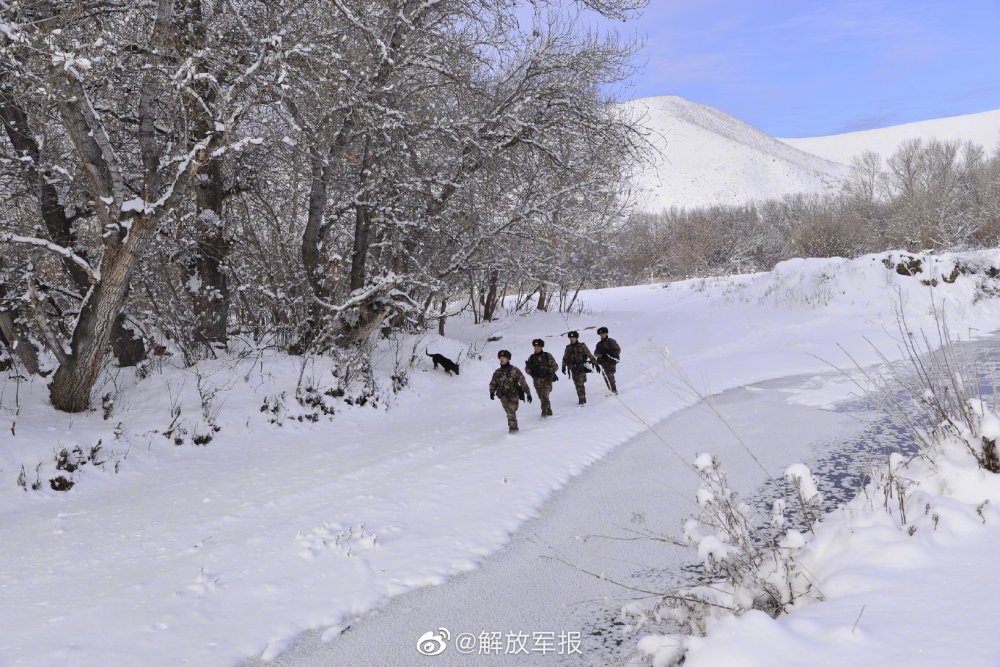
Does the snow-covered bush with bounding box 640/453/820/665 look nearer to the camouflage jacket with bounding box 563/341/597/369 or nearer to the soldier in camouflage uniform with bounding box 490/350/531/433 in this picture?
the soldier in camouflage uniform with bounding box 490/350/531/433

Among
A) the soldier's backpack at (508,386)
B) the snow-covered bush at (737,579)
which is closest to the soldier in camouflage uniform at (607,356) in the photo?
the soldier's backpack at (508,386)

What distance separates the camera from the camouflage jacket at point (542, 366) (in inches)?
419

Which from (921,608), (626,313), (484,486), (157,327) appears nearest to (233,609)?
(484,486)

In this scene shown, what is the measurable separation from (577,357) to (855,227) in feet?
144

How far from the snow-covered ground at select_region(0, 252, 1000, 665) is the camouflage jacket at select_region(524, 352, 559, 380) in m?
0.73

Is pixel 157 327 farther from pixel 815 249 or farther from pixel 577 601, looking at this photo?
pixel 815 249

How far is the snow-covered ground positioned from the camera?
423cm

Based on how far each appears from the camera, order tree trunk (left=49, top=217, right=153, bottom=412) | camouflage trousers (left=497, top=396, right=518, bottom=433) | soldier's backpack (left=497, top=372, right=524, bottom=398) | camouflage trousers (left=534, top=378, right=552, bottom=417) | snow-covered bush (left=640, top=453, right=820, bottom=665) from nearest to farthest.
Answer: snow-covered bush (left=640, top=453, right=820, bottom=665)
tree trunk (left=49, top=217, right=153, bottom=412)
camouflage trousers (left=497, top=396, right=518, bottom=433)
soldier's backpack (left=497, top=372, right=524, bottom=398)
camouflage trousers (left=534, top=378, right=552, bottom=417)

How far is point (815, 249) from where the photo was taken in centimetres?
4288

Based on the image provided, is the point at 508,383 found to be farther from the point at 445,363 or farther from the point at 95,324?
the point at 95,324

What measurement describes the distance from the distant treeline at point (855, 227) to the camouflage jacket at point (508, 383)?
1904 centimetres

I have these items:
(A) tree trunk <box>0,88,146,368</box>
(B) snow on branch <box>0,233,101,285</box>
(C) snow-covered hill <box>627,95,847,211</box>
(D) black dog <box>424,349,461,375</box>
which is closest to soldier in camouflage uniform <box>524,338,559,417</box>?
(D) black dog <box>424,349,461,375</box>

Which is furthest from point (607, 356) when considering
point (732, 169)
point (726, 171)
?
point (732, 169)

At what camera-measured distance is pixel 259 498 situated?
671cm
